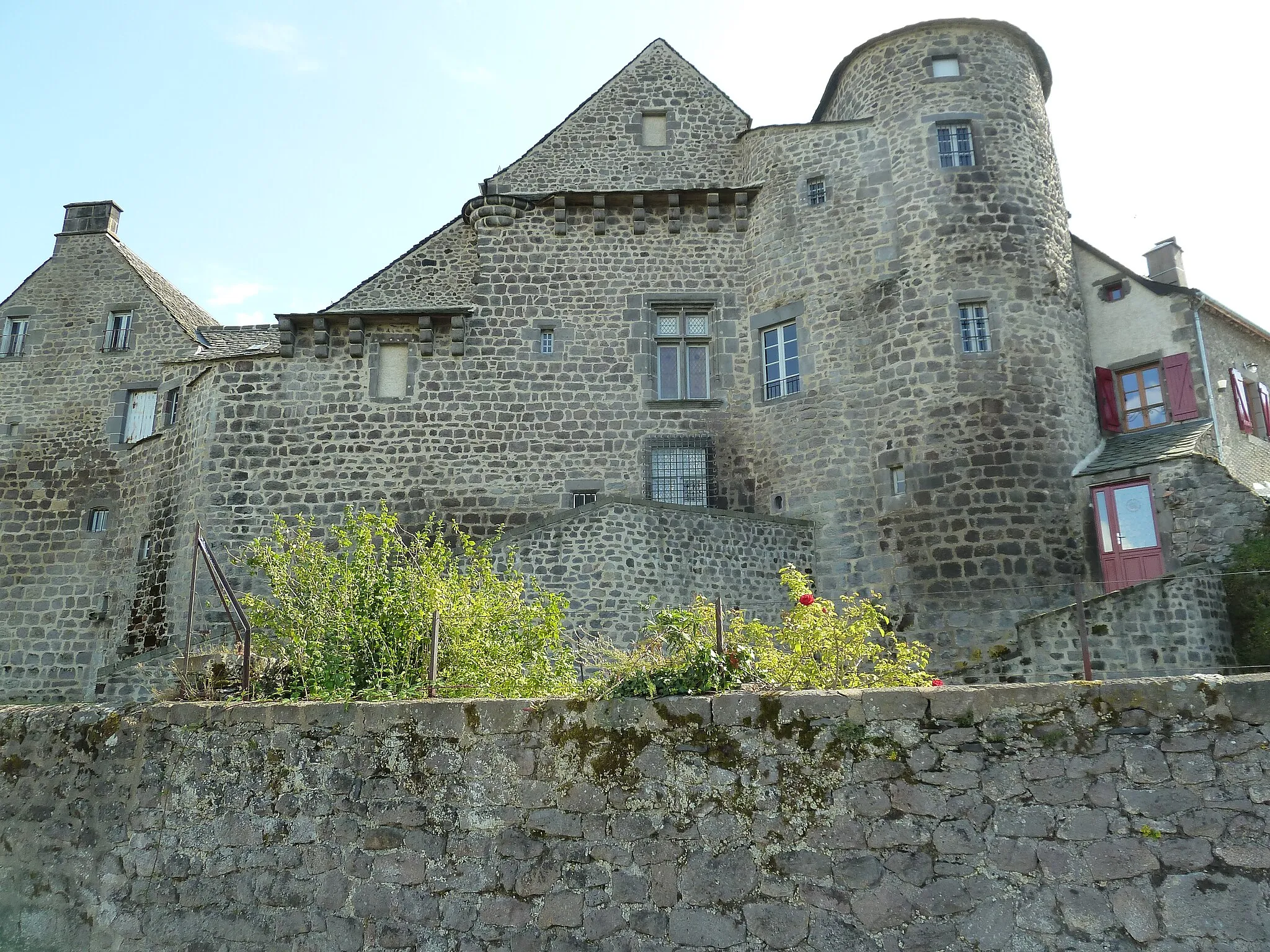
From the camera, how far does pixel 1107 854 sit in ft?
17.9

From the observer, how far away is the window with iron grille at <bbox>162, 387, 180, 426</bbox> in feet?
65.1

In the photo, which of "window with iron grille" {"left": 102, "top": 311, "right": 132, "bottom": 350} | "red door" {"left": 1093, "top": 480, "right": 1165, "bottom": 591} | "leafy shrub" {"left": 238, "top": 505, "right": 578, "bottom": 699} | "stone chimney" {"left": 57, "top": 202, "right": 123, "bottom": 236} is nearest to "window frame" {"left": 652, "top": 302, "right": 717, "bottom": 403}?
"red door" {"left": 1093, "top": 480, "right": 1165, "bottom": 591}

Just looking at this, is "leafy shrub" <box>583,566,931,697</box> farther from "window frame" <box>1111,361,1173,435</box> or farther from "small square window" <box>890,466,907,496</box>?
"window frame" <box>1111,361,1173,435</box>

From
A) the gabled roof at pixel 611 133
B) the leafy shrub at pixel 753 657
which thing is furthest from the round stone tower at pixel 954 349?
the leafy shrub at pixel 753 657

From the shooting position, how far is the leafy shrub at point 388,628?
7828 mm

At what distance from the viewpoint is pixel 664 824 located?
Answer: 20.5ft

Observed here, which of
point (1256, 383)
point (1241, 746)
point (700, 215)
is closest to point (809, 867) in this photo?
point (1241, 746)

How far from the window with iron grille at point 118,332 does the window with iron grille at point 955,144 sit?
16.9 m

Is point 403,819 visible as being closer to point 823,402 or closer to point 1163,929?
point 1163,929

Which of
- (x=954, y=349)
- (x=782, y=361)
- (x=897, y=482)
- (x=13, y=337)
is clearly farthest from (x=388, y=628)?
(x=13, y=337)

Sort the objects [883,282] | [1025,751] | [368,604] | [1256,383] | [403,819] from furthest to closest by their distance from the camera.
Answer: [1256,383]
[883,282]
[368,604]
[403,819]
[1025,751]

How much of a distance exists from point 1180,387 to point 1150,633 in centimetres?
587

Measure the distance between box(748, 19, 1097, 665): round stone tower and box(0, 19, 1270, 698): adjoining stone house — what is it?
51mm

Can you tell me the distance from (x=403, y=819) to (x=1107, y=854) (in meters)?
4.31
